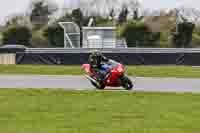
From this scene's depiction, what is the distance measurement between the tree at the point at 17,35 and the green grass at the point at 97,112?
50.9 m

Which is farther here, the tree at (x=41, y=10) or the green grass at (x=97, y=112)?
the tree at (x=41, y=10)

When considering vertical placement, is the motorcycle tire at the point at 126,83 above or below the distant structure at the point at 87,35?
above

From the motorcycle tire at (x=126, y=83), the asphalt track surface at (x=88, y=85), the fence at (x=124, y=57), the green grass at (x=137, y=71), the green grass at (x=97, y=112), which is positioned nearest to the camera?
the green grass at (x=97, y=112)

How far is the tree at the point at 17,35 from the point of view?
226ft

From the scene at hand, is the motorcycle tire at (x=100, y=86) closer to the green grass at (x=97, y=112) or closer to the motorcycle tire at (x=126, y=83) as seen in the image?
the motorcycle tire at (x=126, y=83)

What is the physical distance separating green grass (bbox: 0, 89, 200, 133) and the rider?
8.89 feet

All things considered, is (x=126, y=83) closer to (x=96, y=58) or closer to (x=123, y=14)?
(x=96, y=58)

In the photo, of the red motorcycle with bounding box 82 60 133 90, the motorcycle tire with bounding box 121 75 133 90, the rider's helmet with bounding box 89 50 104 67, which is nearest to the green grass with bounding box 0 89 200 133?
the motorcycle tire with bounding box 121 75 133 90

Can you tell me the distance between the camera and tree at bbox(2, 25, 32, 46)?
68.8 m

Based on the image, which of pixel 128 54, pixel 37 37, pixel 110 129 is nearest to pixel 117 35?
pixel 37 37

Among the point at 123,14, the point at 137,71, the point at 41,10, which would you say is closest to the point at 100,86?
the point at 137,71

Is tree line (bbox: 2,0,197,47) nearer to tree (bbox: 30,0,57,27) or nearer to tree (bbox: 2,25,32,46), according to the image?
tree (bbox: 2,25,32,46)

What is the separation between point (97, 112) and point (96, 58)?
8.38 meters

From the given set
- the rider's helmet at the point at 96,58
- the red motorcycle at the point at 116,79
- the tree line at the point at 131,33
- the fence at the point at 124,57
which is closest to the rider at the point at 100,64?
the rider's helmet at the point at 96,58
